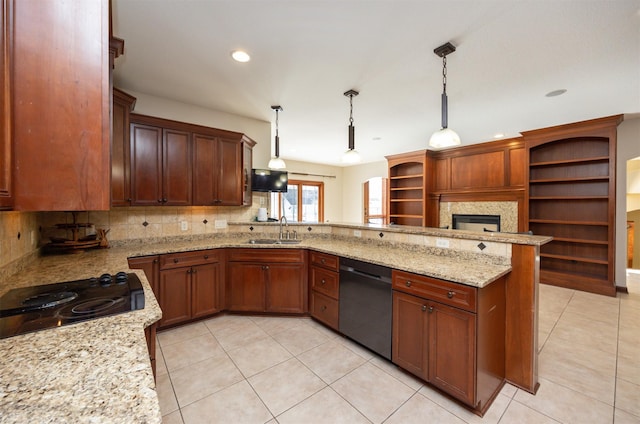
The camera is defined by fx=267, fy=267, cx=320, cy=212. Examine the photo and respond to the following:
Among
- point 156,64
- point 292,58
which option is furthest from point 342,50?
point 156,64

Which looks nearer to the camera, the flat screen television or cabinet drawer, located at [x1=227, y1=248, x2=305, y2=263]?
cabinet drawer, located at [x1=227, y1=248, x2=305, y2=263]

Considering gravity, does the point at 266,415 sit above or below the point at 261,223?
below

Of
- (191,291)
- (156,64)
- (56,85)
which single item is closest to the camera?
(56,85)

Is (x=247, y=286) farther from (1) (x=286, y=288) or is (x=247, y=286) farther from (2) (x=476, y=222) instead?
(2) (x=476, y=222)

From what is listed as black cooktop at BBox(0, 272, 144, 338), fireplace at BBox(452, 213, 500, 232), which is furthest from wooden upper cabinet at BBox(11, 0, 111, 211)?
fireplace at BBox(452, 213, 500, 232)

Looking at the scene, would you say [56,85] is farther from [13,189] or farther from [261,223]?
[261,223]

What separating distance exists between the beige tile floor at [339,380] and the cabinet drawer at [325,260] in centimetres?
69

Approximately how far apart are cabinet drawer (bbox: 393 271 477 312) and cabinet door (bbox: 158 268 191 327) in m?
2.21

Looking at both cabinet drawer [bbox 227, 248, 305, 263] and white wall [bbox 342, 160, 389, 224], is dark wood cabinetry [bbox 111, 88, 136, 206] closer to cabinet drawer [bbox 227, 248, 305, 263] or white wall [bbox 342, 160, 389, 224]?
cabinet drawer [bbox 227, 248, 305, 263]

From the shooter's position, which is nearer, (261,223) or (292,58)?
(292,58)

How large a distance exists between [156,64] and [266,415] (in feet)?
9.99

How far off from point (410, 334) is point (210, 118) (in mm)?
3493

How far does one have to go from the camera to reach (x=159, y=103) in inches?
128

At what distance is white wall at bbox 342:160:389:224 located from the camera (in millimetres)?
7867
